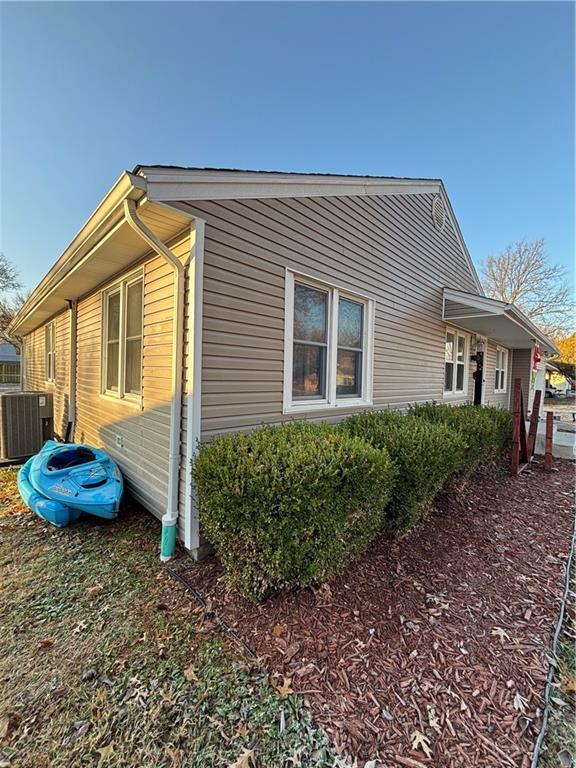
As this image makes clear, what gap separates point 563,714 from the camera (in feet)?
5.93

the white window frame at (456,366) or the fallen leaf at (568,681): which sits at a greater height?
the white window frame at (456,366)

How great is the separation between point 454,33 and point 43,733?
926 centimetres

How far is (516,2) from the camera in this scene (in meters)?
4.88

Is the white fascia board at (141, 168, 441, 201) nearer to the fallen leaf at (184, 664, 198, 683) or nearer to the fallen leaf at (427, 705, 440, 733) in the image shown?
the fallen leaf at (184, 664, 198, 683)

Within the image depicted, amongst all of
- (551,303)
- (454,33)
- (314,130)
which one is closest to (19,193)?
(314,130)

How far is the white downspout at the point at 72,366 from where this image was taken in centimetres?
677

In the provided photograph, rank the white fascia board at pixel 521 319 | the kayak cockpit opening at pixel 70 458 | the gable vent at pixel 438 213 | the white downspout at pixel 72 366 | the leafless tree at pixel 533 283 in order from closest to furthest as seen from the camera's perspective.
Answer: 1. the kayak cockpit opening at pixel 70 458
2. the white downspout at pixel 72 366
3. the white fascia board at pixel 521 319
4. the gable vent at pixel 438 213
5. the leafless tree at pixel 533 283

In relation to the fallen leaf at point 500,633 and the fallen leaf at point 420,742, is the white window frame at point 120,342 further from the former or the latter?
the fallen leaf at point 500,633

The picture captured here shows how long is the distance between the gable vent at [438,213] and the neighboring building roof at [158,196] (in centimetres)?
194

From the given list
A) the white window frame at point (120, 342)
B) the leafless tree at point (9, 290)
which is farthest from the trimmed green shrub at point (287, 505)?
the leafless tree at point (9, 290)

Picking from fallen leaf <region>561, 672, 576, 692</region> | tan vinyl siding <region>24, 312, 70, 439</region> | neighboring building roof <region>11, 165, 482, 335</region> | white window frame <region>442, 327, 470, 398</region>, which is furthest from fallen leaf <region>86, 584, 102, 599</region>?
white window frame <region>442, 327, 470, 398</region>

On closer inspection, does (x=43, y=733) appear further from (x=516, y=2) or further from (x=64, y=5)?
(x=516, y=2)

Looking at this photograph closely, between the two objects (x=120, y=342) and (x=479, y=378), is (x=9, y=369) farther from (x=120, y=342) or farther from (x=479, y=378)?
(x=479, y=378)

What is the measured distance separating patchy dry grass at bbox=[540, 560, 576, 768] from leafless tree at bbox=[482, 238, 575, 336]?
31.3 m
